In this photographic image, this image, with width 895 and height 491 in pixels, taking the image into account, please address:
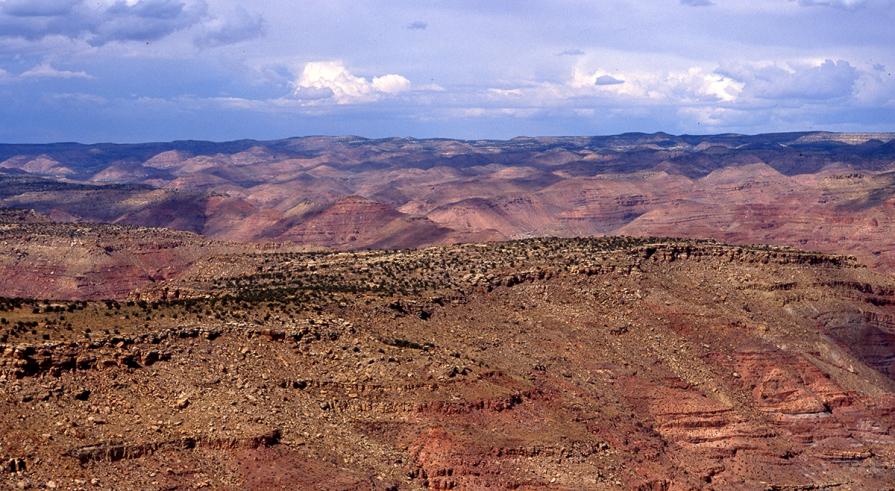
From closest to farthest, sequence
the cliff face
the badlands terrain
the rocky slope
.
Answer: the badlands terrain < the cliff face < the rocky slope

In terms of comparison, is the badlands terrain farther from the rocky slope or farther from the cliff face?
the rocky slope

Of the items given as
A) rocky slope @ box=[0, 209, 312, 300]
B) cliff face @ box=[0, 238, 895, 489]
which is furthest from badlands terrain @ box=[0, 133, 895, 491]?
rocky slope @ box=[0, 209, 312, 300]

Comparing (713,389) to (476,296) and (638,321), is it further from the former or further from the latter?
(476,296)

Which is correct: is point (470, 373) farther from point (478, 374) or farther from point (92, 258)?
point (92, 258)

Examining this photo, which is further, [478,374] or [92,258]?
[92,258]

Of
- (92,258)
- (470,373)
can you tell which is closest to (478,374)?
(470,373)

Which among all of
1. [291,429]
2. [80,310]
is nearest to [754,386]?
[291,429]

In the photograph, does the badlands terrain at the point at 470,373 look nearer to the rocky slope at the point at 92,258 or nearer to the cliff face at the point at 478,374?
the cliff face at the point at 478,374

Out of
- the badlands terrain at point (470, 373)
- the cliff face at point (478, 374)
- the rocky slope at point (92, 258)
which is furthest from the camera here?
the rocky slope at point (92, 258)

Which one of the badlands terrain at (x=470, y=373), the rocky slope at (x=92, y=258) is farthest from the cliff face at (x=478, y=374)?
the rocky slope at (x=92, y=258)
